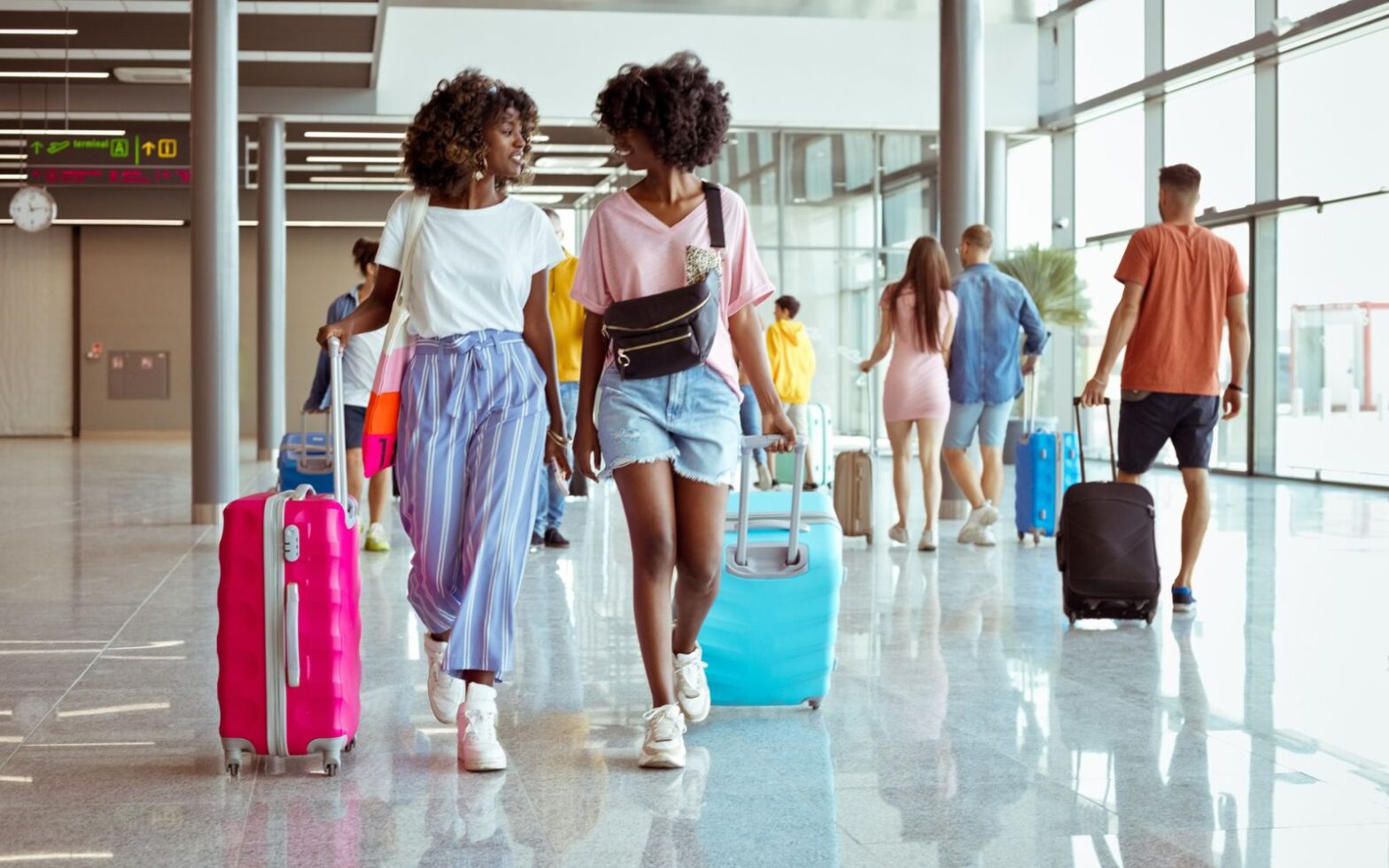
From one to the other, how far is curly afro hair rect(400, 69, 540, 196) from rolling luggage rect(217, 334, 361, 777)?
90 cm

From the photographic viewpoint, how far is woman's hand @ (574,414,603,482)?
412cm

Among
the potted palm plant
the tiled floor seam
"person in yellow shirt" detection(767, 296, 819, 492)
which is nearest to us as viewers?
the tiled floor seam

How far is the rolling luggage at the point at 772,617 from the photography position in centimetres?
437

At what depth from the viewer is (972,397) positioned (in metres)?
9.23

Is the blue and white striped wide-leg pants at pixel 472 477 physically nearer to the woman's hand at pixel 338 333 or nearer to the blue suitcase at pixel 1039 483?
the woman's hand at pixel 338 333

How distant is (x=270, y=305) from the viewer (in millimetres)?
20516

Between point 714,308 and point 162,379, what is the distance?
84.9 feet

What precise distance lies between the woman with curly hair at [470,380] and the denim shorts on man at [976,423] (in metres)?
5.57

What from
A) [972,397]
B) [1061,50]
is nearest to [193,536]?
[972,397]

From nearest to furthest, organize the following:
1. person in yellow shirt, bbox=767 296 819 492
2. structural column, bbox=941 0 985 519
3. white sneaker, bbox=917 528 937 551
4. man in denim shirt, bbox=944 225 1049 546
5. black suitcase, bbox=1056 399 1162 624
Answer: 1. black suitcase, bbox=1056 399 1162 624
2. white sneaker, bbox=917 528 937 551
3. man in denim shirt, bbox=944 225 1049 546
4. structural column, bbox=941 0 985 519
5. person in yellow shirt, bbox=767 296 819 492

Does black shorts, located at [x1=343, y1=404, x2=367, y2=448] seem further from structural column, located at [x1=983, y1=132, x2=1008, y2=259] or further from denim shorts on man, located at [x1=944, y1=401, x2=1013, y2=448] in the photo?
structural column, located at [x1=983, y1=132, x2=1008, y2=259]

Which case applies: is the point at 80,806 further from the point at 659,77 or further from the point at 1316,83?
the point at 1316,83

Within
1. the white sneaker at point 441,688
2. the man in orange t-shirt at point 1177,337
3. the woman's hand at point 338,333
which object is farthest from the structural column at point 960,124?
the woman's hand at point 338,333

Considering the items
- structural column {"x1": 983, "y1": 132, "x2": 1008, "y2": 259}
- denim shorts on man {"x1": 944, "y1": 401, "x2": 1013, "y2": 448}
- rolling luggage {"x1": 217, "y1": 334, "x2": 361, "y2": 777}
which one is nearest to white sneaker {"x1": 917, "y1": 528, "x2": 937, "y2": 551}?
denim shorts on man {"x1": 944, "y1": 401, "x2": 1013, "y2": 448}
